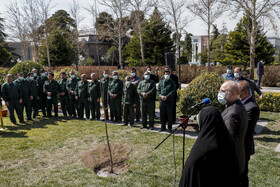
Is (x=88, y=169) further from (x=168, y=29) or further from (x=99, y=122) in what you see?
(x=168, y=29)

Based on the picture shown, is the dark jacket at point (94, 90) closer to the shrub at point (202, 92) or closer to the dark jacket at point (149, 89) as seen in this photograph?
the dark jacket at point (149, 89)

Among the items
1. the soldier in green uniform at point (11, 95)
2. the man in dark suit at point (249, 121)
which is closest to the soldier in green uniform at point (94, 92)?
the soldier in green uniform at point (11, 95)

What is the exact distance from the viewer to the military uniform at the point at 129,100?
9047 millimetres

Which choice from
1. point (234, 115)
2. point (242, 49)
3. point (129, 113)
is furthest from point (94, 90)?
point (242, 49)

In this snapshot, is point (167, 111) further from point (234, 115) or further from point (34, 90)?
point (34, 90)

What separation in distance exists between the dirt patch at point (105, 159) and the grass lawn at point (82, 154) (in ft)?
0.52

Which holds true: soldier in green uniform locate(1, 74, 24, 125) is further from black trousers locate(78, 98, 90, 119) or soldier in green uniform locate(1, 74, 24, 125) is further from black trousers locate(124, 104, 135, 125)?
black trousers locate(124, 104, 135, 125)

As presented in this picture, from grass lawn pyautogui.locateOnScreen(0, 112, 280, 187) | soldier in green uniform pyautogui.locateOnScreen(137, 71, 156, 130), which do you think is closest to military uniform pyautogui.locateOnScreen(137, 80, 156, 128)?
soldier in green uniform pyautogui.locateOnScreen(137, 71, 156, 130)

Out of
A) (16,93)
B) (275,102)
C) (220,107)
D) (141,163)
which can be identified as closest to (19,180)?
(141,163)

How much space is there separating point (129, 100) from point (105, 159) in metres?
3.31

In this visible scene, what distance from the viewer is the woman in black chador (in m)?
2.30

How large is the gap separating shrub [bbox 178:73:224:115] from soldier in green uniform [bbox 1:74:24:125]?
21.9ft

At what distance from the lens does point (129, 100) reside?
9039mm

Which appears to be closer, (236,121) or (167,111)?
(236,121)
